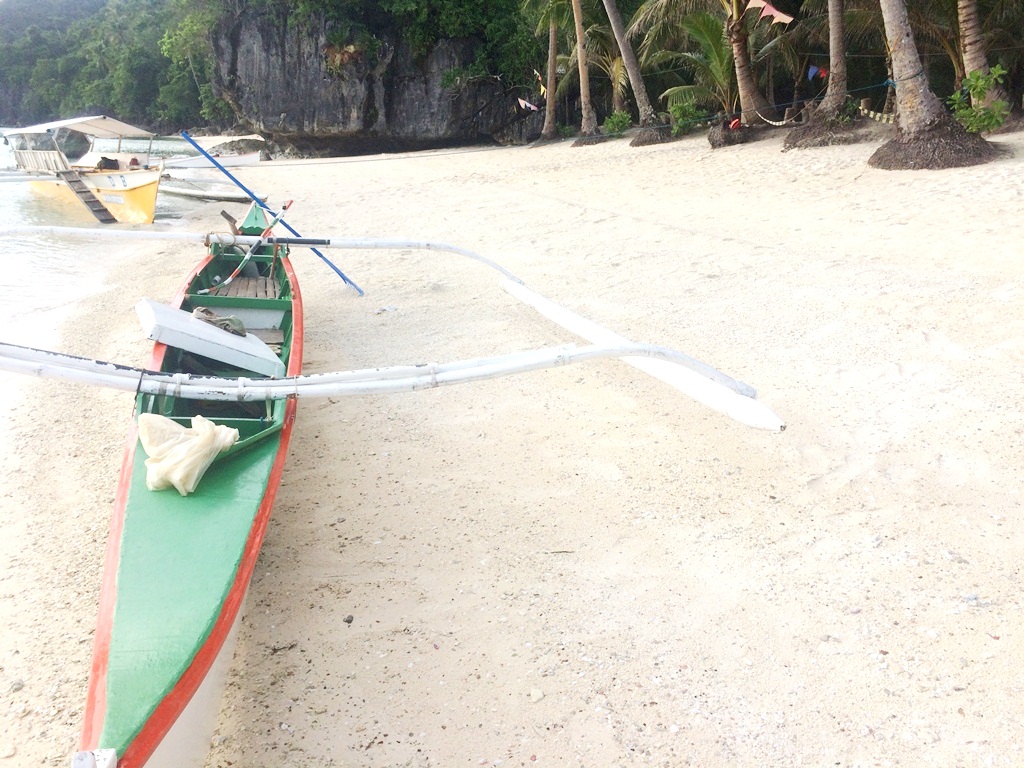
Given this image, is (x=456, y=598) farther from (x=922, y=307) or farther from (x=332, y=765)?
(x=922, y=307)

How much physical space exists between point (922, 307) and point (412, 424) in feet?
10.3

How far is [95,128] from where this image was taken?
13016mm

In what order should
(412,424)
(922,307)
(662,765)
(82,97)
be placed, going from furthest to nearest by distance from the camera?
(82,97) → (922,307) → (412,424) → (662,765)

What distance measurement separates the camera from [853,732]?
1.95 meters

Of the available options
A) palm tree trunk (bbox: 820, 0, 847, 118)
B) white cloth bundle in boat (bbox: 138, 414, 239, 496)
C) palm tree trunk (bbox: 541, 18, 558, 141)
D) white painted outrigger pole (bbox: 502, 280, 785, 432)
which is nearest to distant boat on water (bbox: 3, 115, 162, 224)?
palm tree trunk (bbox: 541, 18, 558, 141)

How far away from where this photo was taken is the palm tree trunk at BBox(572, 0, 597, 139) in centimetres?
1523

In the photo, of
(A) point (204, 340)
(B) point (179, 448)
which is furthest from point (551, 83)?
(B) point (179, 448)

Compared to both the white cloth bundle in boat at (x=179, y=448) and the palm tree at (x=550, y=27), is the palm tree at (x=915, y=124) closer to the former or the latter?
the white cloth bundle in boat at (x=179, y=448)

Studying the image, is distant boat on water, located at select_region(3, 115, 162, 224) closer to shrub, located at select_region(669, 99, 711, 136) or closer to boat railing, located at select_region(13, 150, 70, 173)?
boat railing, located at select_region(13, 150, 70, 173)

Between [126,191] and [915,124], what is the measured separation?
38.7 ft

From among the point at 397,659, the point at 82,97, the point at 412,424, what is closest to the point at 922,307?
the point at 412,424

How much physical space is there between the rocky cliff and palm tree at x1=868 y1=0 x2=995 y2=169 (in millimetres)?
15169

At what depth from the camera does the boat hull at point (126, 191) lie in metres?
12.2

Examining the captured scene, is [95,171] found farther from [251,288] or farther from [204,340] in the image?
[204,340]
